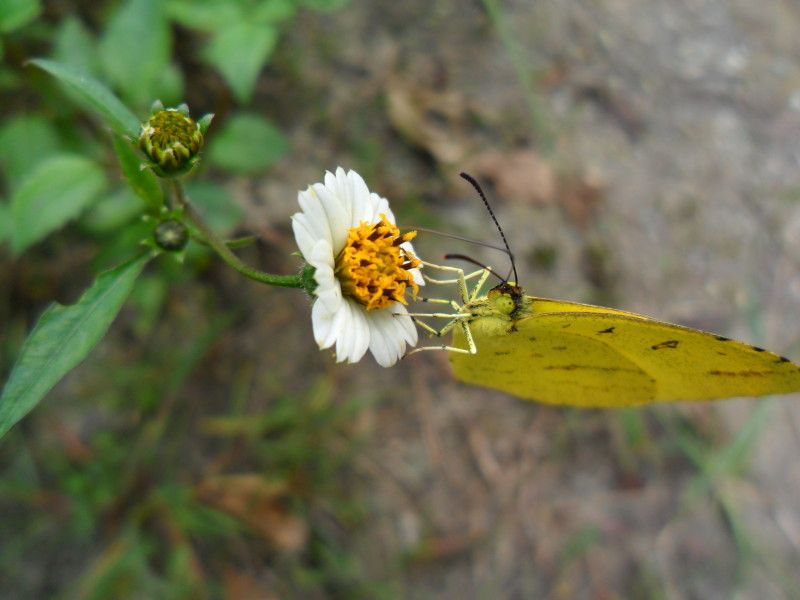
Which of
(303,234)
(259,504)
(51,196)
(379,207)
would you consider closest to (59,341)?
(303,234)

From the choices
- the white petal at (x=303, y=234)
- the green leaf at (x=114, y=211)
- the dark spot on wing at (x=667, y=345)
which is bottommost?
the white petal at (x=303, y=234)

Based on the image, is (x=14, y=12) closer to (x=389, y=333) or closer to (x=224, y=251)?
(x=224, y=251)

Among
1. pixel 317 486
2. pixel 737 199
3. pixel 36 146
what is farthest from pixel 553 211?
pixel 36 146

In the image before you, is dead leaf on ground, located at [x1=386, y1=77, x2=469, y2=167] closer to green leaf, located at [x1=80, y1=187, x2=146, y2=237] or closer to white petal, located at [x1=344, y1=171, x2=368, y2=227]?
green leaf, located at [x1=80, y1=187, x2=146, y2=237]

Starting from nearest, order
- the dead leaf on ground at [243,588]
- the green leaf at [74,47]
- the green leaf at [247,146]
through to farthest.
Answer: the green leaf at [74,47] → the green leaf at [247,146] → the dead leaf on ground at [243,588]

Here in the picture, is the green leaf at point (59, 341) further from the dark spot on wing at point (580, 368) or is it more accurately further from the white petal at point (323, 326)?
the dark spot on wing at point (580, 368)

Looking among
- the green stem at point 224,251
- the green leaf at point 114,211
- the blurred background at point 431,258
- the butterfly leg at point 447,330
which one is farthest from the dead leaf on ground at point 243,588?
the green stem at point 224,251

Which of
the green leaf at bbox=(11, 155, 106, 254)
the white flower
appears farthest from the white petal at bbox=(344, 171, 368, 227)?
the green leaf at bbox=(11, 155, 106, 254)
